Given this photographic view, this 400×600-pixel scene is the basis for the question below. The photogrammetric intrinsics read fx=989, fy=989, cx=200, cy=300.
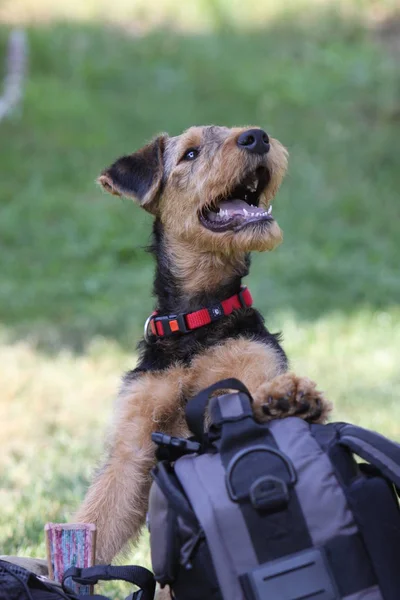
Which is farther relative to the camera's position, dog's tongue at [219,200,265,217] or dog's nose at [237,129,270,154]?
dog's tongue at [219,200,265,217]

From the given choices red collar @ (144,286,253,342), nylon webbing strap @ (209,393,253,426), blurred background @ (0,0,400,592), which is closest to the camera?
nylon webbing strap @ (209,393,253,426)

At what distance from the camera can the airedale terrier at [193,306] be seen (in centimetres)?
399

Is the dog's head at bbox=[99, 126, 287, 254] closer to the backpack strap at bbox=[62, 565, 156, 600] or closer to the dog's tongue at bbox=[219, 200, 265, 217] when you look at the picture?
the dog's tongue at bbox=[219, 200, 265, 217]

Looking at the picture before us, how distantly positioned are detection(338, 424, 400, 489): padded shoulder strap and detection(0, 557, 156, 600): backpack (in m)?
0.87

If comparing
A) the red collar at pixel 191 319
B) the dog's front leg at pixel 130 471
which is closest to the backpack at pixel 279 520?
the dog's front leg at pixel 130 471

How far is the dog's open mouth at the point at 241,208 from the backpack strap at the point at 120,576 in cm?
164

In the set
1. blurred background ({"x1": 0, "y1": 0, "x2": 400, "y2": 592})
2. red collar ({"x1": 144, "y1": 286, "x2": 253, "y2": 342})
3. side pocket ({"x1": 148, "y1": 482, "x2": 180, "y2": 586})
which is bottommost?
side pocket ({"x1": 148, "y1": 482, "x2": 180, "y2": 586})

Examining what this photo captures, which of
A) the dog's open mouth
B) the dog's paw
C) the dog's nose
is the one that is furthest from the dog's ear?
the dog's paw

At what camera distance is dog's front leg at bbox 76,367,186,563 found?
3.99 meters

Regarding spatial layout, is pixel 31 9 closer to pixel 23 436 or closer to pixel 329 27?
pixel 329 27

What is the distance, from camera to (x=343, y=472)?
3105 mm

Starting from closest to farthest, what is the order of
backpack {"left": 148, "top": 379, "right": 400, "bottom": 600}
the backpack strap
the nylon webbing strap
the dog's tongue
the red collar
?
backpack {"left": 148, "top": 379, "right": 400, "bottom": 600} → the nylon webbing strap → the backpack strap → the red collar → the dog's tongue

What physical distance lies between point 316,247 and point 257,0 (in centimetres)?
1136

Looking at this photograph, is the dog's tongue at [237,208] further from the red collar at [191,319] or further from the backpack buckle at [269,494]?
the backpack buckle at [269,494]
